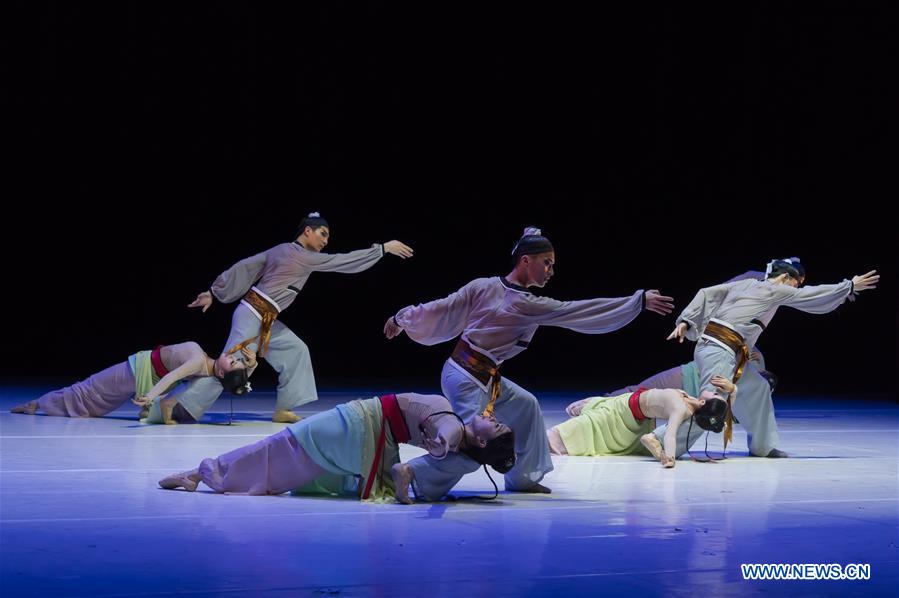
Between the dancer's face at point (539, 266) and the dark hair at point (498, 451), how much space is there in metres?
0.75

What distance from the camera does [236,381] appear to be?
6105 mm

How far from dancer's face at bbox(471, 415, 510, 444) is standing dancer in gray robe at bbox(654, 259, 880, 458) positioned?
5.85ft

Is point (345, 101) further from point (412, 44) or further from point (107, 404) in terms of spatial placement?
point (107, 404)

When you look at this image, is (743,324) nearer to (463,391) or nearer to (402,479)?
(463,391)

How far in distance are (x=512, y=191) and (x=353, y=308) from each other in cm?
176

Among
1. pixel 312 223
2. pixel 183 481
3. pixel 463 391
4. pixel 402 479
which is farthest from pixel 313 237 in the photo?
pixel 402 479

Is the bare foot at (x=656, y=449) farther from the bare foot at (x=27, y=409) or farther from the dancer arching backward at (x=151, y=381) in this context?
the bare foot at (x=27, y=409)

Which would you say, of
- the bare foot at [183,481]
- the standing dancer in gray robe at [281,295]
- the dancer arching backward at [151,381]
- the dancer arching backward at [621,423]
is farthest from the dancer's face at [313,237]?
the bare foot at [183,481]

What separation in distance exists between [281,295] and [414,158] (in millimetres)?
3180

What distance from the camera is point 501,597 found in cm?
247

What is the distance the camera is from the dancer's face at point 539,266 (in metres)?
4.17

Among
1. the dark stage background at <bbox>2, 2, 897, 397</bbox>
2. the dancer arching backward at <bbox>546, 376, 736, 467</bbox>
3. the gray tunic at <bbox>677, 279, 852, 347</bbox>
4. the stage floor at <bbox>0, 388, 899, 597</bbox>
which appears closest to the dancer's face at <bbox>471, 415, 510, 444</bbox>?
the stage floor at <bbox>0, 388, 899, 597</bbox>

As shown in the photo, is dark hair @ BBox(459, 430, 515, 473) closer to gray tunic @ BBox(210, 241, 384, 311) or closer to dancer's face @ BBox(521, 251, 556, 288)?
dancer's face @ BBox(521, 251, 556, 288)

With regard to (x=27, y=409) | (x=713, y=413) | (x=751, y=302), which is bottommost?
(x=27, y=409)
